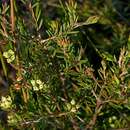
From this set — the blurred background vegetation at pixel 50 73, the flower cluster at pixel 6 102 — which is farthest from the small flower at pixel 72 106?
the flower cluster at pixel 6 102

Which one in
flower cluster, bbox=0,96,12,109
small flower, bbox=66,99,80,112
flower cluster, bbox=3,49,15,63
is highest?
flower cluster, bbox=3,49,15,63

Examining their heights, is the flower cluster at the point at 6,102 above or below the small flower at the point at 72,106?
above

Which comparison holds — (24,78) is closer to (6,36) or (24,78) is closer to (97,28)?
(6,36)

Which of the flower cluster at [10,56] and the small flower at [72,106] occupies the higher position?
the flower cluster at [10,56]

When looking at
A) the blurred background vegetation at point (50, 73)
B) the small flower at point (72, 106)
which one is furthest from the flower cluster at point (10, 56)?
the small flower at point (72, 106)

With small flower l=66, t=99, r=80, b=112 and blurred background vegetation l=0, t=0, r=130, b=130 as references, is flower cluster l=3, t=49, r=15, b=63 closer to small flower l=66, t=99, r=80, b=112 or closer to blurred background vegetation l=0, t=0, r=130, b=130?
blurred background vegetation l=0, t=0, r=130, b=130

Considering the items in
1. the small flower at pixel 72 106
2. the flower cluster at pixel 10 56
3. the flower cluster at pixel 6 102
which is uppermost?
the flower cluster at pixel 10 56

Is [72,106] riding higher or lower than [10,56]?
lower

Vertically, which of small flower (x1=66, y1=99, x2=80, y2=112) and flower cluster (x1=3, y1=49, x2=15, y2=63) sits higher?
flower cluster (x1=3, y1=49, x2=15, y2=63)

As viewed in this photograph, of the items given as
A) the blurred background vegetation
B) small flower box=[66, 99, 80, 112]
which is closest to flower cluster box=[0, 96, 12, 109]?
the blurred background vegetation

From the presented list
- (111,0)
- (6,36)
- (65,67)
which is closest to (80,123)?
(65,67)

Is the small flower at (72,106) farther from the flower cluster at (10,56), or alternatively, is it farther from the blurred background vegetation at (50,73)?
the flower cluster at (10,56)
